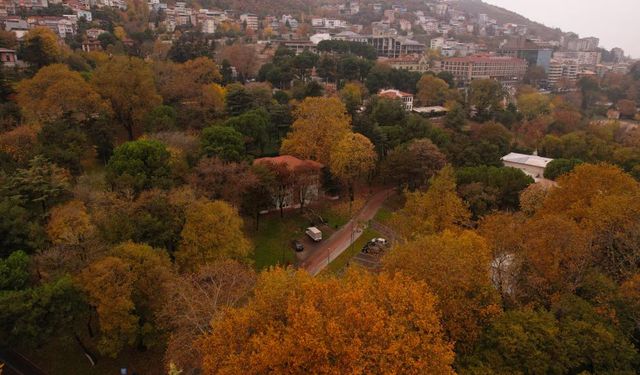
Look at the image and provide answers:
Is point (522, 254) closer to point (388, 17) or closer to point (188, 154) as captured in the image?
point (188, 154)

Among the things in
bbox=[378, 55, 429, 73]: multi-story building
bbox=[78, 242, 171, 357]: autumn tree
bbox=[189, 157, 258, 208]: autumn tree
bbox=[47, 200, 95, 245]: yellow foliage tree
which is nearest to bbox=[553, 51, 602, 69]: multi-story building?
bbox=[378, 55, 429, 73]: multi-story building

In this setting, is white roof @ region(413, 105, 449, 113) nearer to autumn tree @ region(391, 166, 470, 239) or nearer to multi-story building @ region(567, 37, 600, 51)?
autumn tree @ region(391, 166, 470, 239)

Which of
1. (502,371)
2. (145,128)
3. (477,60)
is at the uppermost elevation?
(477,60)

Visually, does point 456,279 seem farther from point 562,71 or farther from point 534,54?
point 534,54

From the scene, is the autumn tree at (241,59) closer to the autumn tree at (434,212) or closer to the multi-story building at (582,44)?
the autumn tree at (434,212)

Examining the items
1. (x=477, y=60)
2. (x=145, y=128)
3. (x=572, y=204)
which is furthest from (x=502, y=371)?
(x=477, y=60)
